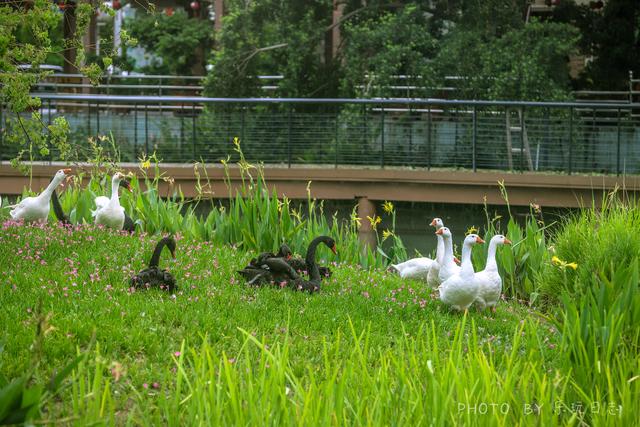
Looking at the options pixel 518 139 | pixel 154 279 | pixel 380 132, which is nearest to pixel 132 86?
pixel 380 132

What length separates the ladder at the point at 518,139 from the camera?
1580 cm

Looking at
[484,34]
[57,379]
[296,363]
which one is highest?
[484,34]

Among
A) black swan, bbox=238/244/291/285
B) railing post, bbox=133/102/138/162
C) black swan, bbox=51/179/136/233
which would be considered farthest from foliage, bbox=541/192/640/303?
railing post, bbox=133/102/138/162

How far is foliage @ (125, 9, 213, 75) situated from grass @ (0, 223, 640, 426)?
21076mm

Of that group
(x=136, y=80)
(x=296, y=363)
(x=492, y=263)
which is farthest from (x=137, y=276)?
(x=136, y=80)

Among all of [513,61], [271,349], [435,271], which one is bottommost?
[435,271]

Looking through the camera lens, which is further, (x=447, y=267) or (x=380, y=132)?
(x=380, y=132)

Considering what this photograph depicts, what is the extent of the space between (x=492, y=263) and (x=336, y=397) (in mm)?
3460

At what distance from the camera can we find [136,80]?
1120 inches

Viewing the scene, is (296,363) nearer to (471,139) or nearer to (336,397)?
(336,397)

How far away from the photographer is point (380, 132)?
53.9 ft

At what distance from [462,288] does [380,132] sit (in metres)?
9.69

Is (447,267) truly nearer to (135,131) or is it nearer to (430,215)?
(430,215)

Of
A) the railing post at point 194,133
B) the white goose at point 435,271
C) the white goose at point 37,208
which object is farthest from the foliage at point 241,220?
the railing post at point 194,133
